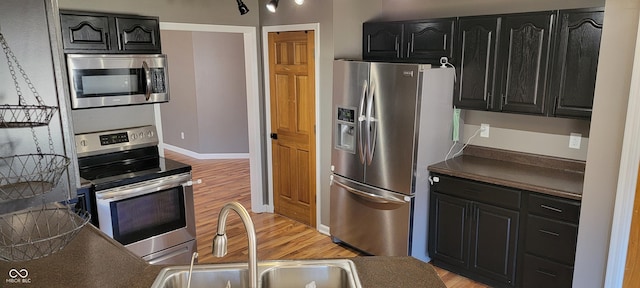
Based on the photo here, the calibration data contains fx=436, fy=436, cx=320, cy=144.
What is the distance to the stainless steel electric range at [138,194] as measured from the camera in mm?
3062

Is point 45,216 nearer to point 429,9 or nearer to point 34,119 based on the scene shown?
point 34,119

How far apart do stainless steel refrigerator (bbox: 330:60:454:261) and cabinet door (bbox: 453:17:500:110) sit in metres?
0.13

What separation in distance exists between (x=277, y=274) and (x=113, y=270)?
0.62 m

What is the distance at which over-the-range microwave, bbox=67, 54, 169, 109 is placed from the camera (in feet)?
10.3

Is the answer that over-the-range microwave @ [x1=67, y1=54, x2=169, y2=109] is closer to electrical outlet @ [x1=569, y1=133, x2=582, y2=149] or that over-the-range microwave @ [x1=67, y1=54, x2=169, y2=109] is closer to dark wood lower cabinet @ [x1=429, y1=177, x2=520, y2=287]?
dark wood lower cabinet @ [x1=429, y1=177, x2=520, y2=287]

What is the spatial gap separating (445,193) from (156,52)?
2600mm

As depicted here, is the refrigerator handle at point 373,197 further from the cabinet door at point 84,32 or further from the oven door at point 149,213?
the cabinet door at point 84,32

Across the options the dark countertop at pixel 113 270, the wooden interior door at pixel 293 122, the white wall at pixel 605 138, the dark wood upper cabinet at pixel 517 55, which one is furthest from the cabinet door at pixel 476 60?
the dark countertop at pixel 113 270

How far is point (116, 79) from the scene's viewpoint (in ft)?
10.9

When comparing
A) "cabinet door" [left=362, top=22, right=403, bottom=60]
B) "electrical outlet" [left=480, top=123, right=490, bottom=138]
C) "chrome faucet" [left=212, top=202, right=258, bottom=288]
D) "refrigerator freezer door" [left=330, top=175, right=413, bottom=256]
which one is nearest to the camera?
"chrome faucet" [left=212, top=202, right=258, bottom=288]

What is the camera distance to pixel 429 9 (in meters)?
3.85

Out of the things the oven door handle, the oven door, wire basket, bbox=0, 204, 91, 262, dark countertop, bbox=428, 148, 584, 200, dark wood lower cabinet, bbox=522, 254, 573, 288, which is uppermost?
wire basket, bbox=0, 204, 91, 262

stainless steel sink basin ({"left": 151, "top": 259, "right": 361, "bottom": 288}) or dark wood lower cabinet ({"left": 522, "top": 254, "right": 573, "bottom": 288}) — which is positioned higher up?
stainless steel sink basin ({"left": 151, "top": 259, "right": 361, "bottom": 288})

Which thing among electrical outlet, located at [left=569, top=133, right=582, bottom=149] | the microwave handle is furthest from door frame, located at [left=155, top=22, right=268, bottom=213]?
electrical outlet, located at [left=569, top=133, right=582, bottom=149]
